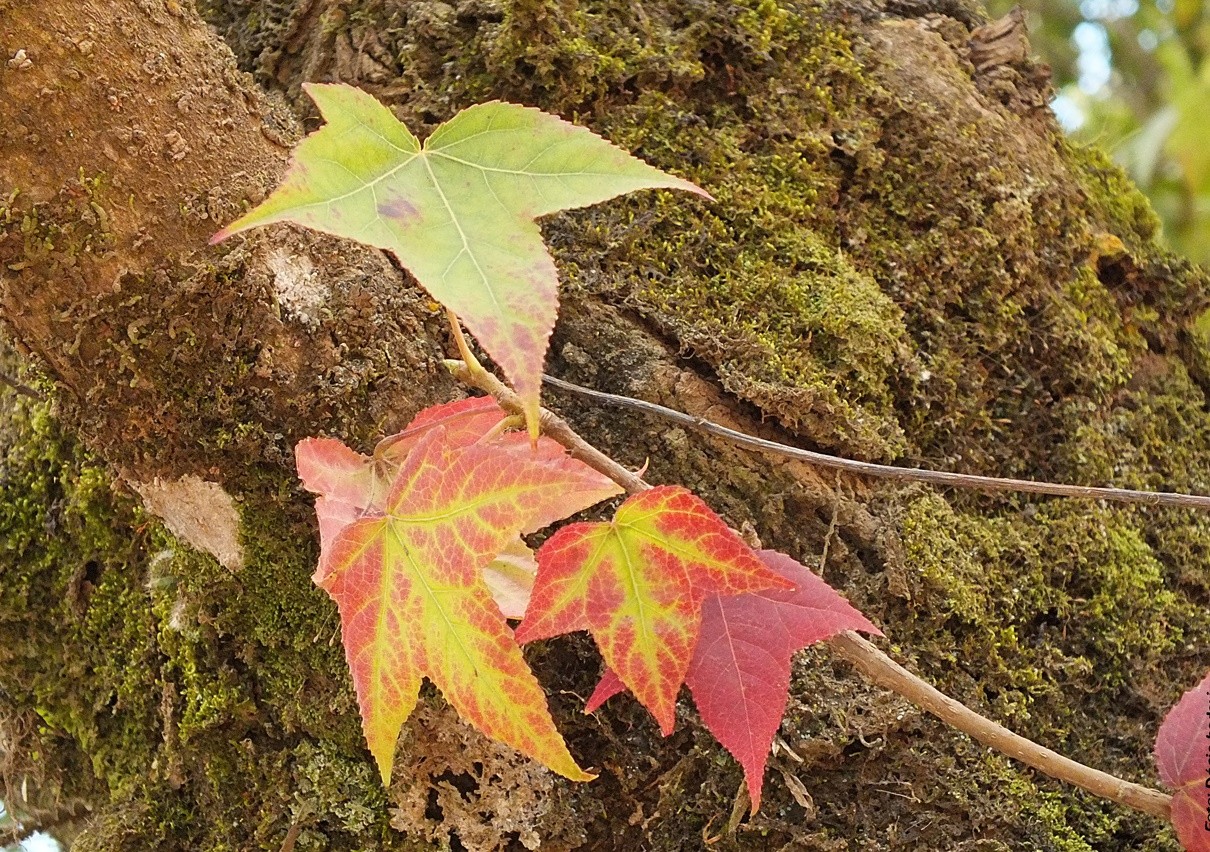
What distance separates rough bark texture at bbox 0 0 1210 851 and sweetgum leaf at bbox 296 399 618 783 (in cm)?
20

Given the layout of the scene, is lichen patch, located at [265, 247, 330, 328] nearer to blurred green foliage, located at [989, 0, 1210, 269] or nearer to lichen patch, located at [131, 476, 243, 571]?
lichen patch, located at [131, 476, 243, 571]

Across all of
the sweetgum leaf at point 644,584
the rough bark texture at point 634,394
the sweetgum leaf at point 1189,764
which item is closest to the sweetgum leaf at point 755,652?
the sweetgum leaf at point 644,584

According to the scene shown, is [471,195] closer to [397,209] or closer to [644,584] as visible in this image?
[397,209]

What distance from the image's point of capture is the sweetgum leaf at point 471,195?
0.58 metres

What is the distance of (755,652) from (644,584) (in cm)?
10

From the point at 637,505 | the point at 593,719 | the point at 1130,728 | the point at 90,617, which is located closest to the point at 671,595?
the point at 637,505

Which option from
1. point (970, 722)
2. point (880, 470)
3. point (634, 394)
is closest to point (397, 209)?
point (634, 394)

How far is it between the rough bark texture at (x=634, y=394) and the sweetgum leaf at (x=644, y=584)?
0.20m

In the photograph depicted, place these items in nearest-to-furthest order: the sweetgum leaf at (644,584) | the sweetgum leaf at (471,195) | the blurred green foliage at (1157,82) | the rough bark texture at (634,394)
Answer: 1. the sweetgum leaf at (471,195)
2. the sweetgum leaf at (644,584)
3. the rough bark texture at (634,394)
4. the blurred green foliage at (1157,82)

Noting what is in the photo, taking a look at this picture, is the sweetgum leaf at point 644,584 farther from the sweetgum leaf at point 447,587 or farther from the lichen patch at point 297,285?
the lichen patch at point 297,285

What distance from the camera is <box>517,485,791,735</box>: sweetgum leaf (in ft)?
2.23

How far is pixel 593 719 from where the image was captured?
0.87 meters

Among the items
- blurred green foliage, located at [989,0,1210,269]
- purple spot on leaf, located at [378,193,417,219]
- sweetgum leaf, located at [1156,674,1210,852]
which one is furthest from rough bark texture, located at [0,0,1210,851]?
blurred green foliage, located at [989,0,1210,269]

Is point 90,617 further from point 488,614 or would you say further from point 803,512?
point 803,512
